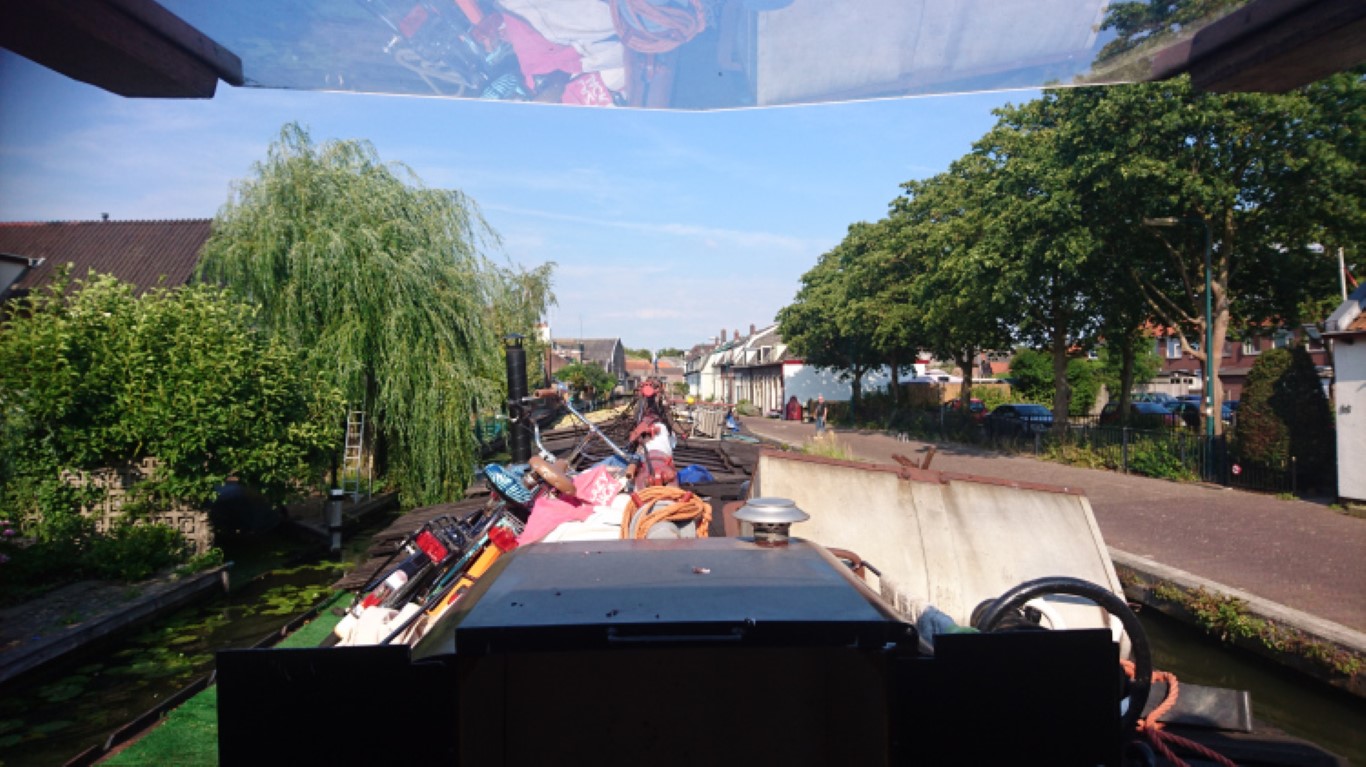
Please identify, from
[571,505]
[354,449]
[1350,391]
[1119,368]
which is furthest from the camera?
[1119,368]

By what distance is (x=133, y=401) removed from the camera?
1028 cm

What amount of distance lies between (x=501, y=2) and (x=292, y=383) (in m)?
11.6

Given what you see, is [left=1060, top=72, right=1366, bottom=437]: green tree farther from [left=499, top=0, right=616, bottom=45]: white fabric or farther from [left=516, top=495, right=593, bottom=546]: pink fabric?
[left=499, top=0, right=616, bottom=45]: white fabric

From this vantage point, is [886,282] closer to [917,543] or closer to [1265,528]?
[1265,528]

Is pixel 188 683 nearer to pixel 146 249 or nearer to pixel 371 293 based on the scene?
pixel 371 293

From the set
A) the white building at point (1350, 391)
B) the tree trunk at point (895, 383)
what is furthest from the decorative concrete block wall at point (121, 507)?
the tree trunk at point (895, 383)

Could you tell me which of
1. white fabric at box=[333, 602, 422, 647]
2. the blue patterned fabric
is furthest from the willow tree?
white fabric at box=[333, 602, 422, 647]

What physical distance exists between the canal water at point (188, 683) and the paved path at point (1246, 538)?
0.83 meters

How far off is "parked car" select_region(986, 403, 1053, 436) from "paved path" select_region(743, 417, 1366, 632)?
7798 mm

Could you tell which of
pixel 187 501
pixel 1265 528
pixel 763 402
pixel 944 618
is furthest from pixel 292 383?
pixel 763 402

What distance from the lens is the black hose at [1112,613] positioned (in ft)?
8.81

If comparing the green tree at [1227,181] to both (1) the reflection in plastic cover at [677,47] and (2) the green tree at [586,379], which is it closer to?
(1) the reflection in plastic cover at [677,47]

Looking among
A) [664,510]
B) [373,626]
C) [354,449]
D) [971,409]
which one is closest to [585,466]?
[354,449]

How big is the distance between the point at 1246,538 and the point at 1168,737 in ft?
34.5
